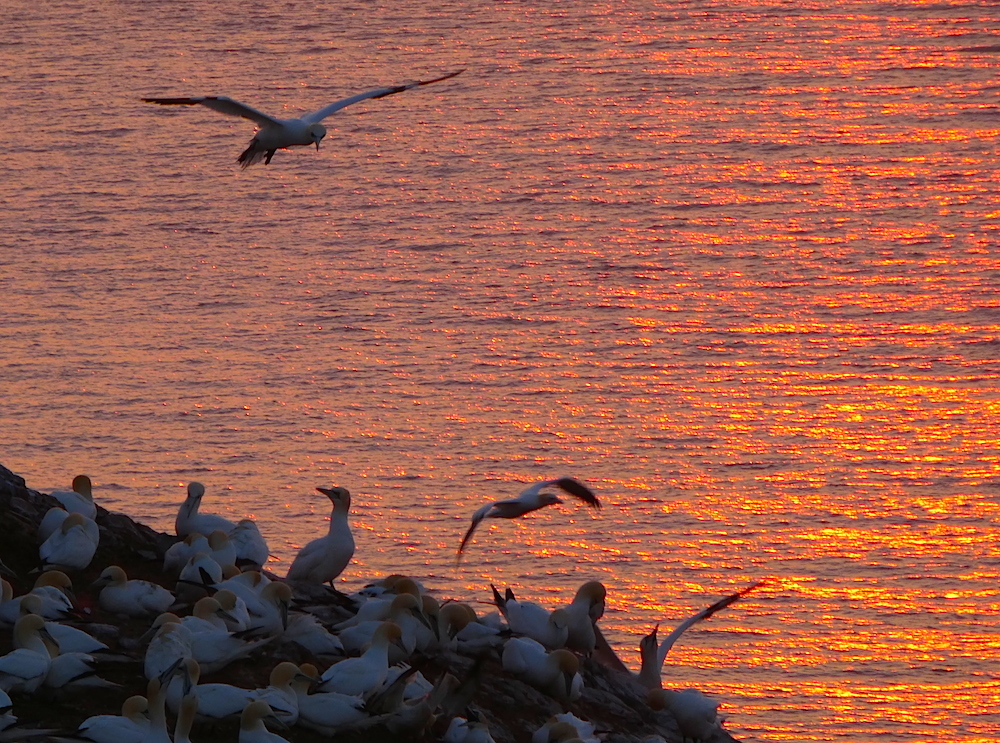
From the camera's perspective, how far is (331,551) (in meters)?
13.8

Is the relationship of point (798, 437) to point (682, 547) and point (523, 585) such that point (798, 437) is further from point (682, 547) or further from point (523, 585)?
point (523, 585)

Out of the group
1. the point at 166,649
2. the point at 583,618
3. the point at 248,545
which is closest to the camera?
the point at 166,649

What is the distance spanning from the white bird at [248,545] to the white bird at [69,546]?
148 centimetres

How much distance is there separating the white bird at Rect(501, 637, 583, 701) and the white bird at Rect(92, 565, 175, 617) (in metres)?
2.24

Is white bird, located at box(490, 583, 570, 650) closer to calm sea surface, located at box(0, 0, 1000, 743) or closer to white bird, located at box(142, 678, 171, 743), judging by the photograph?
calm sea surface, located at box(0, 0, 1000, 743)

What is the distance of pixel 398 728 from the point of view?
1113 cm

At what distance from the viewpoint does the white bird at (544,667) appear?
41.0 feet

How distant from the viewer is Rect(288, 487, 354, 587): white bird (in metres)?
13.8

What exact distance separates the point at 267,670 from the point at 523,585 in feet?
18.2

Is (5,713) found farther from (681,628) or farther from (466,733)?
(681,628)

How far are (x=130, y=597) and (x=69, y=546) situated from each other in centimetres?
65

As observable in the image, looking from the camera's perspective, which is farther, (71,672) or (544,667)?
(544,667)

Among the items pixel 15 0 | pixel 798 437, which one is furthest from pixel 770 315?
pixel 15 0

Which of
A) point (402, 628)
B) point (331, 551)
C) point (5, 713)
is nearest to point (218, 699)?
point (5, 713)
